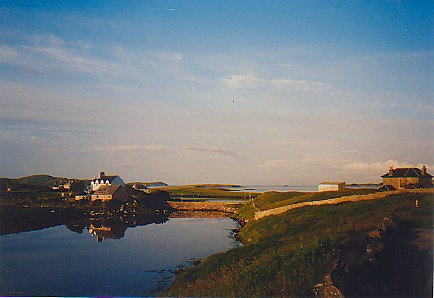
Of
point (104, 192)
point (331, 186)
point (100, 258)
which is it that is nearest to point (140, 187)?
point (104, 192)

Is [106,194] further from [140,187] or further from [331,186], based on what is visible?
[331,186]

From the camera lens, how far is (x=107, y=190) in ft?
105

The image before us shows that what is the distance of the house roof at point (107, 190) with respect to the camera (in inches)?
1229

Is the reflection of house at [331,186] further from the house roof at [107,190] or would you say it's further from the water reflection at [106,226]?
the house roof at [107,190]

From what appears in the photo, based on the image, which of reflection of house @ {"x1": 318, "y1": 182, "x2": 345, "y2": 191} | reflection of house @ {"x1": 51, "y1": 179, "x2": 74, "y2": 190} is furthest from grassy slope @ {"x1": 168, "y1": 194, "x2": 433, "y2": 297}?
reflection of house @ {"x1": 51, "y1": 179, "x2": 74, "y2": 190}

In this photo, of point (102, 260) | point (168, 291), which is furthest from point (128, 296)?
point (102, 260)

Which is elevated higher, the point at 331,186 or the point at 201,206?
the point at 331,186

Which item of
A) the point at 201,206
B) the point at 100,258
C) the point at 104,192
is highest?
the point at 104,192

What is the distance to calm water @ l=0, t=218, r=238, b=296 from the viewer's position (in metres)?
12.8

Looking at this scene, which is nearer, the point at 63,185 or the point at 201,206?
the point at 63,185

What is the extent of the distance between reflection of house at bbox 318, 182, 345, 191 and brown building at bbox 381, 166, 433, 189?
3.62m

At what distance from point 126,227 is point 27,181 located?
26.2 ft

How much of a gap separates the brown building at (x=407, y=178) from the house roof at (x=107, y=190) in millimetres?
21493

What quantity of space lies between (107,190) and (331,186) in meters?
19.0
